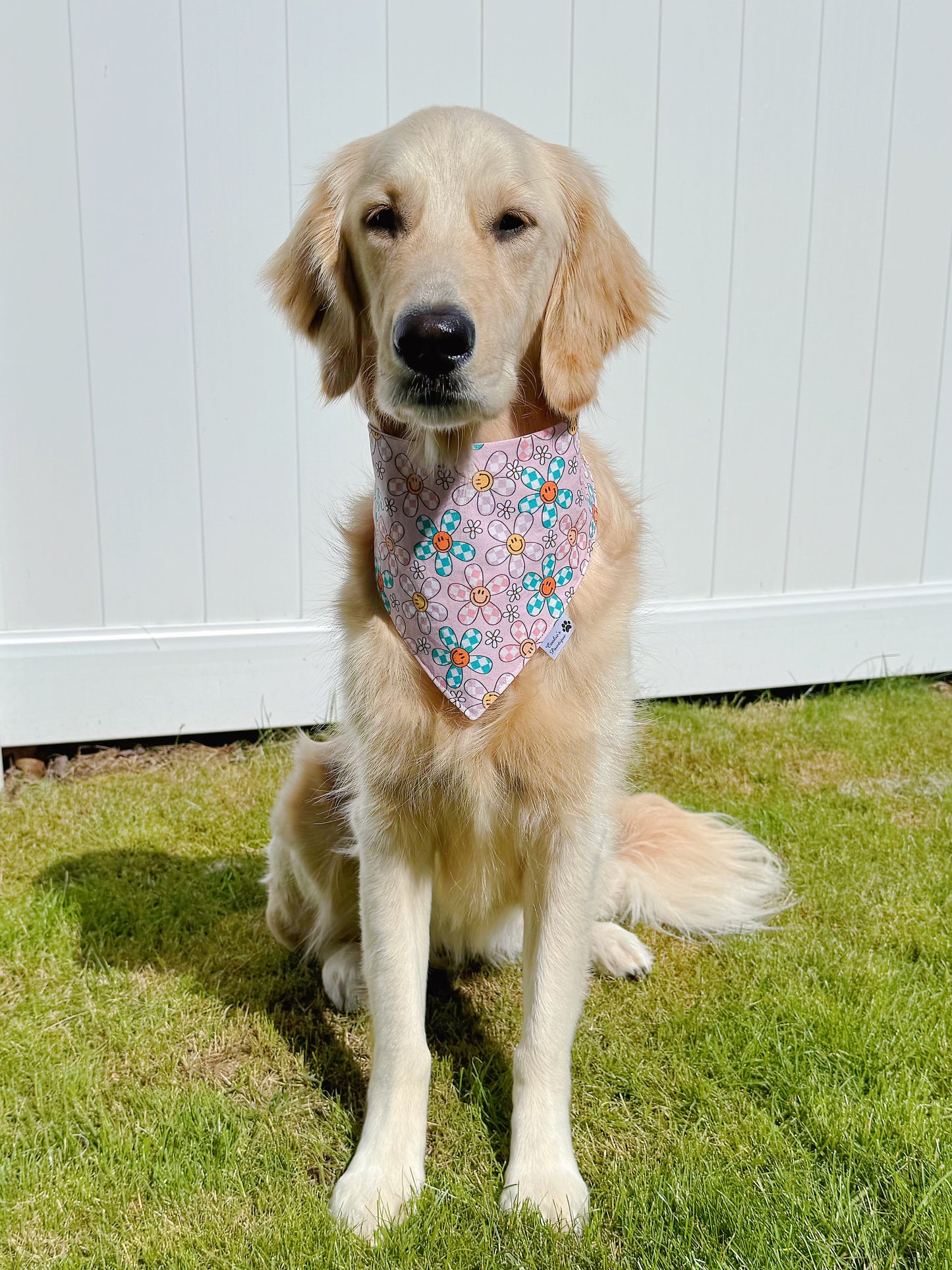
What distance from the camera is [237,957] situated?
7.59 ft

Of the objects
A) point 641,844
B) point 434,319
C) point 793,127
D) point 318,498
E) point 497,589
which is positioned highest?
point 793,127

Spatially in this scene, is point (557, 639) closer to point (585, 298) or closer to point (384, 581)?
point (384, 581)

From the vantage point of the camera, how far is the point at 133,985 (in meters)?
2.17

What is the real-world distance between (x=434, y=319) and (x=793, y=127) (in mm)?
2794

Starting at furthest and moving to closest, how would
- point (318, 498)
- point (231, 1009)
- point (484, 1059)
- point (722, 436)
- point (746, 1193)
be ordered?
point (722, 436) < point (318, 498) < point (231, 1009) < point (484, 1059) < point (746, 1193)

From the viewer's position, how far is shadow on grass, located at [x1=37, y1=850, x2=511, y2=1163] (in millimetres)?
1916

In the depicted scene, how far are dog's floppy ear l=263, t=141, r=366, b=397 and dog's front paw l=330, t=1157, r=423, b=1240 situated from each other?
1298 mm

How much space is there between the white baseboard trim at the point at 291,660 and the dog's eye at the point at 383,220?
137cm

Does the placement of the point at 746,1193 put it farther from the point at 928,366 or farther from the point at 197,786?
the point at 928,366

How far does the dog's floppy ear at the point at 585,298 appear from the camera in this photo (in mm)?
1665

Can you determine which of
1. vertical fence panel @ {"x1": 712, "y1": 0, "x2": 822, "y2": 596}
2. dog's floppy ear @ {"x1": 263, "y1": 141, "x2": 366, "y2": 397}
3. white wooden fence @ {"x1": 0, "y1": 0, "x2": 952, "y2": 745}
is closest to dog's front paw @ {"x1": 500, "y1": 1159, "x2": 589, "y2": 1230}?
dog's floppy ear @ {"x1": 263, "y1": 141, "x2": 366, "y2": 397}

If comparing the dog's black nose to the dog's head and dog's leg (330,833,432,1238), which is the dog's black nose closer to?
the dog's head

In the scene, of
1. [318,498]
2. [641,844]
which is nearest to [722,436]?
[318,498]

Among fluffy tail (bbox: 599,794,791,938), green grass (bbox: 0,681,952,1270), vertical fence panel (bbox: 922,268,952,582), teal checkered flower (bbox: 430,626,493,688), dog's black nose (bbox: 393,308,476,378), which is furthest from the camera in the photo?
vertical fence panel (bbox: 922,268,952,582)
